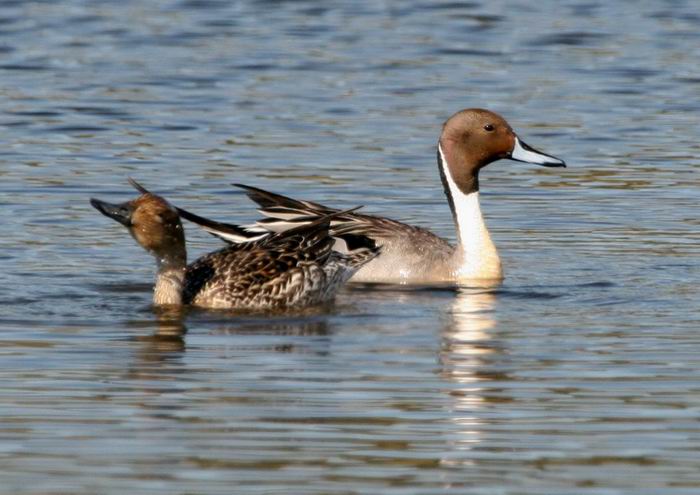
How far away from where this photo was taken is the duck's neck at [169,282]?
426 inches

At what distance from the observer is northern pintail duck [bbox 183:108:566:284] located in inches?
482

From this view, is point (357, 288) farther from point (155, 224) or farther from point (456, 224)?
point (155, 224)

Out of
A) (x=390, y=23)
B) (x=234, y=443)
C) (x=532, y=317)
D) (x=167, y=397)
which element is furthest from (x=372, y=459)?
(x=390, y=23)

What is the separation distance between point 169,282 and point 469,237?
2.49m

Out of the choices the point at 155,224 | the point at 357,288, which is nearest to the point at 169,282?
the point at 155,224

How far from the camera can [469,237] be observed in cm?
1255

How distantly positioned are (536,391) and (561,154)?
8029 millimetres

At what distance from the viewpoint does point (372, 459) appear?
23.6ft

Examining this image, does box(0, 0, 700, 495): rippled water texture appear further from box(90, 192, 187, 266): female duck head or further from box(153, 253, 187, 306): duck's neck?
box(90, 192, 187, 266): female duck head

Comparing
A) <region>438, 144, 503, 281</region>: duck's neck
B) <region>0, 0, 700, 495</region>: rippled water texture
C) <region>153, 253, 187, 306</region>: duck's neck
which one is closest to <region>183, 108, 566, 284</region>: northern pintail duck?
<region>438, 144, 503, 281</region>: duck's neck

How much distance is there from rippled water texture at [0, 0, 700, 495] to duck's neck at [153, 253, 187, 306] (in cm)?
15

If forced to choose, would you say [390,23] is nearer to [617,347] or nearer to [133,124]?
[133,124]

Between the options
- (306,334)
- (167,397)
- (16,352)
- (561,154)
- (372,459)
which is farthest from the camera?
(561,154)

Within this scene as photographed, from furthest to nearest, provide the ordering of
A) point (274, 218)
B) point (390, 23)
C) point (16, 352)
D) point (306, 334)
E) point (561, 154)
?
point (390, 23) → point (561, 154) → point (274, 218) → point (306, 334) → point (16, 352)
